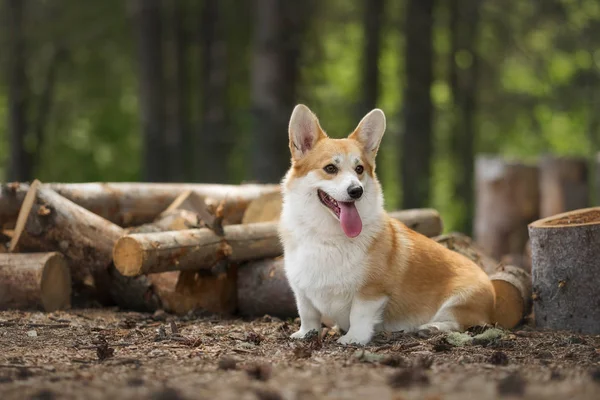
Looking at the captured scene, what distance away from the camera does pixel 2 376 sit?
5.22 metres

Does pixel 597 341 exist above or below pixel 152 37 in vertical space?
below

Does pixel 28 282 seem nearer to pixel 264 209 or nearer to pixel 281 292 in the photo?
pixel 281 292

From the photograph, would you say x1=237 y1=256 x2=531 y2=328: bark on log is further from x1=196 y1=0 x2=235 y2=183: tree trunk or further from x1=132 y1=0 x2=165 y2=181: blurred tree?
x1=196 y1=0 x2=235 y2=183: tree trunk

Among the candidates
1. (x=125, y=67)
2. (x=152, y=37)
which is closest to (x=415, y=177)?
(x=152, y=37)

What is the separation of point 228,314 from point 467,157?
13.9 metres

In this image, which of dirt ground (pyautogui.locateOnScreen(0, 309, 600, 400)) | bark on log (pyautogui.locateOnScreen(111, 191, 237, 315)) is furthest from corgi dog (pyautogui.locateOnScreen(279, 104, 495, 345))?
bark on log (pyautogui.locateOnScreen(111, 191, 237, 315))

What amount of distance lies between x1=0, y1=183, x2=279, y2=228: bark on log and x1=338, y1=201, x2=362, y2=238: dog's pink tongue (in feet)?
9.48

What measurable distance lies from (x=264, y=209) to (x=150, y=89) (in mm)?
9850

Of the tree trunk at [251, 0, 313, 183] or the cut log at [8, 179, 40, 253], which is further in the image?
the tree trunk at [251, 0, 313, 183]

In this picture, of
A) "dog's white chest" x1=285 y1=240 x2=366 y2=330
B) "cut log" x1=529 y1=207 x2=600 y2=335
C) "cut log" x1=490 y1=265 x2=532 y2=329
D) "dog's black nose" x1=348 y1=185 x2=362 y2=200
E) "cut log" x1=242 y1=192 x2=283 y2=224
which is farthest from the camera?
"cut log" x1=242 y1=192 x2=283 y2=224

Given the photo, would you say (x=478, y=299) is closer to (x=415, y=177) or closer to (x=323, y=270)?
(x=323, y=270)

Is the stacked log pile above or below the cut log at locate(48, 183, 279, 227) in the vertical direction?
below

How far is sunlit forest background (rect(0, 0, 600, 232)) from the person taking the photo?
1708 centimetres

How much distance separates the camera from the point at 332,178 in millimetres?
6570
